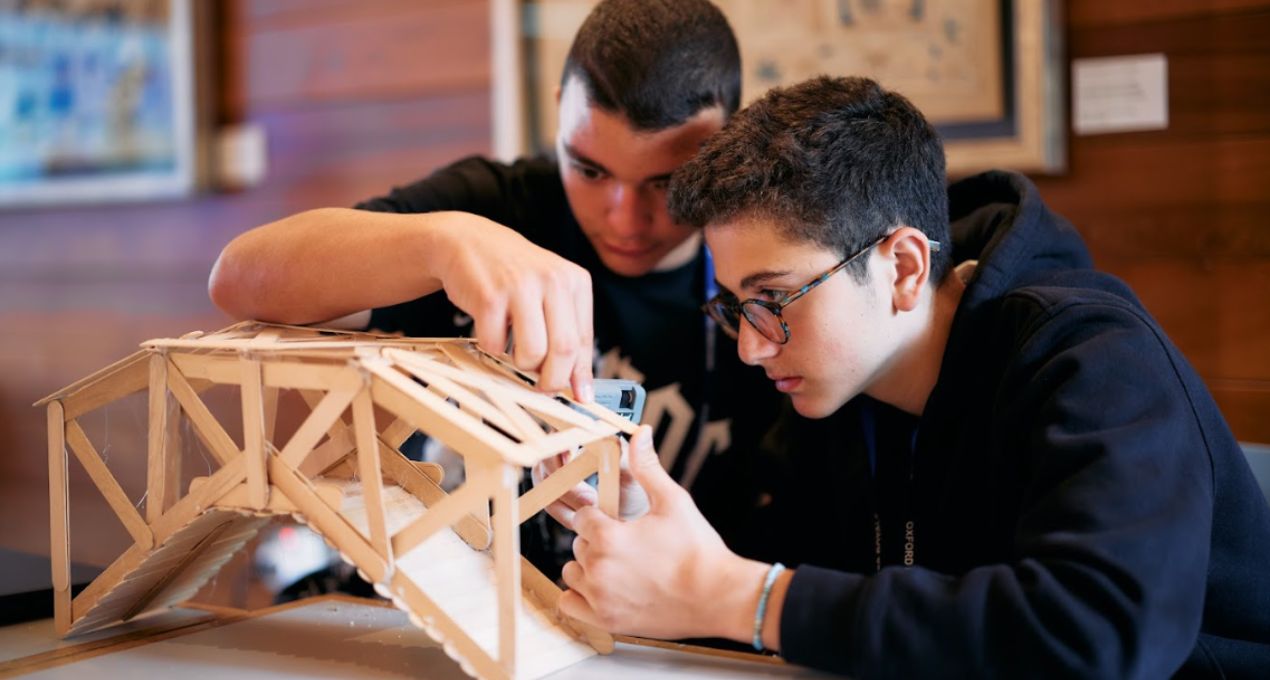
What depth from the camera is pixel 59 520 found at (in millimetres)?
972

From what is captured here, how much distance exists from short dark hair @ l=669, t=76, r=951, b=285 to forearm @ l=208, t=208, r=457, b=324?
10.8 inches

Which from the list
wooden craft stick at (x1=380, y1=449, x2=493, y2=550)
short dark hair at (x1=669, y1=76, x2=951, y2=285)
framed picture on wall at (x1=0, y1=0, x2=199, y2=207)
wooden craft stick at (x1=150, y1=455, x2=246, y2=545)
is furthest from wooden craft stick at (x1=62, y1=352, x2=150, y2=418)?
framed picture on wall at (x1=0, y1=0, x2=199, y2=207)

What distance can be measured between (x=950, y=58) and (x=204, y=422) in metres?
1.27

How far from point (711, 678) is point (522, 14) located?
1515 millimetres

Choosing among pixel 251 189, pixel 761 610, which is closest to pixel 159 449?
pixel 761 610

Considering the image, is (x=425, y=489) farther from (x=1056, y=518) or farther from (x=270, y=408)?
(x=1056, y=518)

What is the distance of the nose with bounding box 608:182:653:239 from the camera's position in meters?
1.28

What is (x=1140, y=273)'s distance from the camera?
1597 millimetres

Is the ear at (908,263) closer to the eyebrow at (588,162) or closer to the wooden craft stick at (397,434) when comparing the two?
the eyebrow at (588,162)

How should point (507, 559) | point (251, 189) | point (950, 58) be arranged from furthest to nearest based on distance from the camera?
point (251, 189) → point (950, 58) → point (507, 559)

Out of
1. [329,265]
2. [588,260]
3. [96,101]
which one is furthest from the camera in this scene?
[96,101]

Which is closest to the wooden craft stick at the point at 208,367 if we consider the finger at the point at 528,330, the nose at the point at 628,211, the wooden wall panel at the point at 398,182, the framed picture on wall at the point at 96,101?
the finger at the point at 528,330

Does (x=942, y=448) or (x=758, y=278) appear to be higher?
(x=758, y=278)

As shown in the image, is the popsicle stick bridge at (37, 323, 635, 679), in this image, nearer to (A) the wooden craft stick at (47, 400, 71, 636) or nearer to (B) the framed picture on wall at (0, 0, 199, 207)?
(A) the wooden craft stick at (47, 400, 71, 636)
